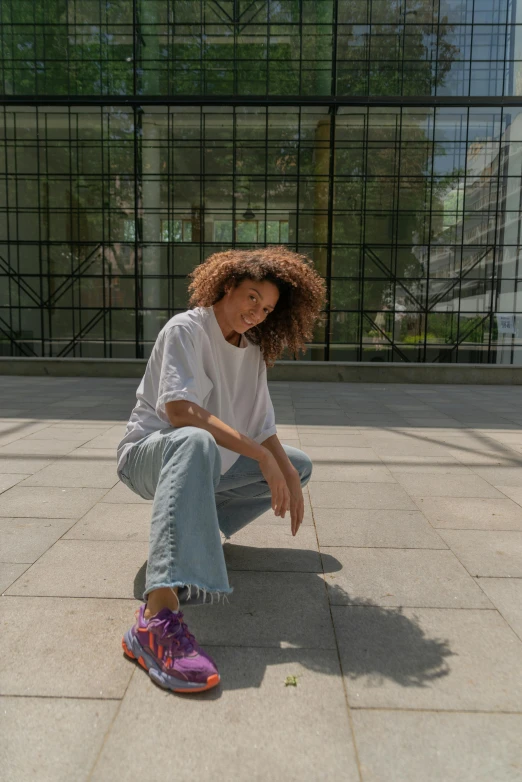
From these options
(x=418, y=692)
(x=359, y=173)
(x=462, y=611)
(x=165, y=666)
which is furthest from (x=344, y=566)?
(x=359, y=173)

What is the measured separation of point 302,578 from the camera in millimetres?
2734

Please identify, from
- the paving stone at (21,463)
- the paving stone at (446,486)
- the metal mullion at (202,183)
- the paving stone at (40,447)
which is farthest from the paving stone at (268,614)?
the metal mullion at (202,183)

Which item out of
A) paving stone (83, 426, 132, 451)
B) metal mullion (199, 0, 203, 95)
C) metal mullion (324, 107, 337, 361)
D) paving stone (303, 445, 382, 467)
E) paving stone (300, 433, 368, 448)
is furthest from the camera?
metal mullion (199, 0, 203, 95)

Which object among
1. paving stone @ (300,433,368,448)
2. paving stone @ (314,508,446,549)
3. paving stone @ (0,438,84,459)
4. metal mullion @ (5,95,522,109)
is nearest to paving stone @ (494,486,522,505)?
paving stone @ (314,508,446,549)

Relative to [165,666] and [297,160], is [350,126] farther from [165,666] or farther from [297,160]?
[165,666]

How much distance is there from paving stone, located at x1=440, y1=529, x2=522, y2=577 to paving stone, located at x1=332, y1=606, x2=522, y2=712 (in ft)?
1.64

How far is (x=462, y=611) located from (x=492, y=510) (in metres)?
1.59

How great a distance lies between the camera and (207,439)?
6.82 ft

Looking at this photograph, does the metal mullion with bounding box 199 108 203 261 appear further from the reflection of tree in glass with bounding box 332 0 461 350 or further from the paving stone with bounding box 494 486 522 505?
the paving stone with bounding box 494 486 522 505

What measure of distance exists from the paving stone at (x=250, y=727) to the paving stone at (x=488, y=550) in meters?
1.17

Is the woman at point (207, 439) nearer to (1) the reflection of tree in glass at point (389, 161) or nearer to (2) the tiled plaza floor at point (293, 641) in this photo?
(2) the tiled plaza floor at point (293, 641)

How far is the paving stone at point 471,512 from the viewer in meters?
3.56

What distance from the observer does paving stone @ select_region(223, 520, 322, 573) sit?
2867mm

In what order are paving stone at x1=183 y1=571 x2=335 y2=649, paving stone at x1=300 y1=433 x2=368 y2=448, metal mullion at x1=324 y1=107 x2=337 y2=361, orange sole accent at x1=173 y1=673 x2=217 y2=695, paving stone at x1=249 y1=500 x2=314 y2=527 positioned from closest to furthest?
orange sole accent at x1=173 y1=673 x2=217 y2=695 → paving stone at x1=183 y1=571 x2=335 y2=649 → paving stone at x1=249 y1=500 x2=314 y2=527 → paving stone at x1=300 y1=433 x2=368 y2=448 → metal mullion at x1=324 y1=107 x2=337 y2=361
